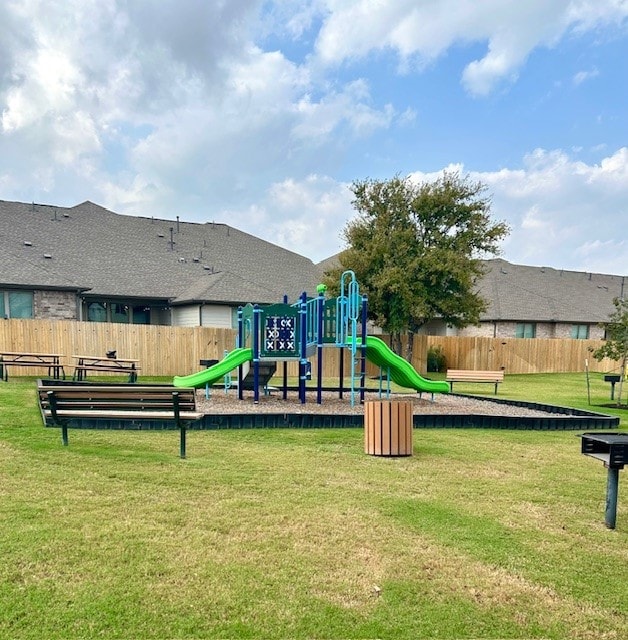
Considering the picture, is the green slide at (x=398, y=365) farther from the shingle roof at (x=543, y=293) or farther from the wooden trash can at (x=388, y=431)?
the shingle roof at (x=543, y=293)

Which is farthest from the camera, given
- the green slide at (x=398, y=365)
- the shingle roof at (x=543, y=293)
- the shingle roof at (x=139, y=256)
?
the shingle roof at (x=543, y=293)

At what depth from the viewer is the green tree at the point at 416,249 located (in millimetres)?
24391

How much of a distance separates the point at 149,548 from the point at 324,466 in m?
3.27

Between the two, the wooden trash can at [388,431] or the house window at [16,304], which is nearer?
the wooden trash can at [388,431]

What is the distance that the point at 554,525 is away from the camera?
5.20 meters

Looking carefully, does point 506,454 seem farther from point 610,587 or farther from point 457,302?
point 457,302

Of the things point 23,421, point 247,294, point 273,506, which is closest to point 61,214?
point 247,294

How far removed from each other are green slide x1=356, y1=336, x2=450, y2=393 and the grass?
17.7 ft

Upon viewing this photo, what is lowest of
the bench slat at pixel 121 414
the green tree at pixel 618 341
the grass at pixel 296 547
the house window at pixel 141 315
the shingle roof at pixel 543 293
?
the grass at pixel 296 547

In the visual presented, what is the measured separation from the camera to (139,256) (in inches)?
1093

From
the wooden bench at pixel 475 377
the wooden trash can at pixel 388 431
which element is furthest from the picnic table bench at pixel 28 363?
the wooden bench at pixel 475 377

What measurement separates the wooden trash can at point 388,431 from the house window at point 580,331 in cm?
3360

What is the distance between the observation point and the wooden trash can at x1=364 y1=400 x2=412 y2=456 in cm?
793

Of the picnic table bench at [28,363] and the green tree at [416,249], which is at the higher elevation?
the green tree at [416,249]
